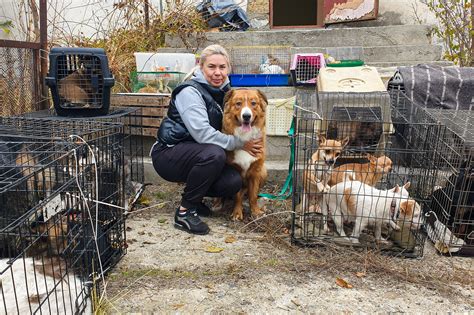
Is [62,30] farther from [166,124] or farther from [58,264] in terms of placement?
[58,264]

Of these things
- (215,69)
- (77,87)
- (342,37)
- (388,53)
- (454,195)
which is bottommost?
(454,195)

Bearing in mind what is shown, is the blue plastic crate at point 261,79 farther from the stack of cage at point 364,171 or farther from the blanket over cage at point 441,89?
the blanket over cage at point 441,89

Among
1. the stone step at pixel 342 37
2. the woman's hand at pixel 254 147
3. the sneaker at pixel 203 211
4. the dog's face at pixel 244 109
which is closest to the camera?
the dog's face at pixel 244 109

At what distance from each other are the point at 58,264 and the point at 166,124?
1.65 metres

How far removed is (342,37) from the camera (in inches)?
235

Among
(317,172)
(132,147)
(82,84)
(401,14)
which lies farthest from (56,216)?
(401,14)

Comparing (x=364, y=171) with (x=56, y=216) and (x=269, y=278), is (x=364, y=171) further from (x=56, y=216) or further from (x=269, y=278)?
(x=56, y=216)

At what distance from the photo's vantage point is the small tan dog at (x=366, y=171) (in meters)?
3.16

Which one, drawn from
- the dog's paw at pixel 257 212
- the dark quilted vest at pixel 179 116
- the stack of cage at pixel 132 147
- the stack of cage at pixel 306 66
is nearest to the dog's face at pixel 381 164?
the dog's paw at pixel 257 212

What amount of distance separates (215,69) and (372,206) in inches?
66.6

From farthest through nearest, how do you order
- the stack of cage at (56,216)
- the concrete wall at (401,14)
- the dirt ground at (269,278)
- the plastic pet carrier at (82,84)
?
1. the concrete wall at (401,14)
2. the plastic pet carrier at (82,84)
3. the dirt ground at (269,278)
4. the stack of cage at (56,216)

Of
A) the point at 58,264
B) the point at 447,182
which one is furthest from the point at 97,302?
the point at 447,182

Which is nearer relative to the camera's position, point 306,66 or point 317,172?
point 317,172

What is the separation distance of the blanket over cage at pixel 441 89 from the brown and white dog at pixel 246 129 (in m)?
1.59
